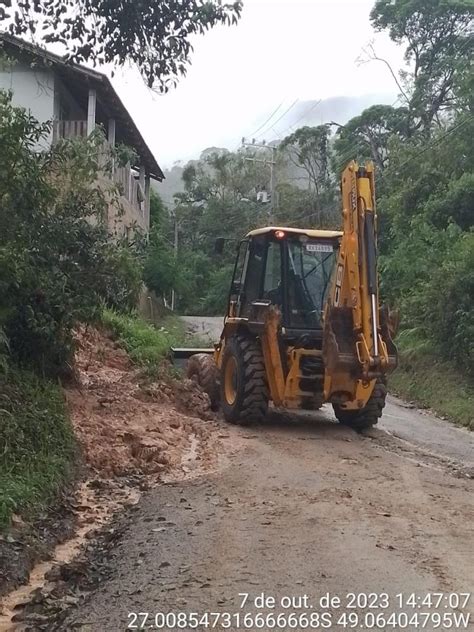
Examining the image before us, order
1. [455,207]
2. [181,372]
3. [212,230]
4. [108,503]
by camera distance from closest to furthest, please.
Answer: [108,503]
[181,372]
[455,207]
[212,230]

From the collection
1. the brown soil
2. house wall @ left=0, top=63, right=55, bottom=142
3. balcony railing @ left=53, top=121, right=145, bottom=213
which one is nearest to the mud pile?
the brown soil

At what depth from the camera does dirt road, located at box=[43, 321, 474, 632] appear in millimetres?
4426

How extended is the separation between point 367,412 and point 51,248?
484cm

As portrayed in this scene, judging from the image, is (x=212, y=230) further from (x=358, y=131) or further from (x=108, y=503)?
(x=108, y=503)

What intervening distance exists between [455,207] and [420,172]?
15.0 ft

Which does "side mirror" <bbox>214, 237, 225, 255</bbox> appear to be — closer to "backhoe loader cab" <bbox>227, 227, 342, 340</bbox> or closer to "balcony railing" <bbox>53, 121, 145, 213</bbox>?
"backhoe loader cab" <bbox>227, 227, 342, 340</bbox>

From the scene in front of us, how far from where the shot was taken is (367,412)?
10.9m

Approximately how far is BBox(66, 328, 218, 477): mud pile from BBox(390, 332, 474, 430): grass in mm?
4963

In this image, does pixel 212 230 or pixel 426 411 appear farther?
pixel 212 230

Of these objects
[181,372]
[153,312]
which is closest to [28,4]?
[181,372]

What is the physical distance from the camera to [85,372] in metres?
12.7

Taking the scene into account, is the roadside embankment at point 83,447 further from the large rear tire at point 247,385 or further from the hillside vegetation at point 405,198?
the hillside vegetation at point 405,198

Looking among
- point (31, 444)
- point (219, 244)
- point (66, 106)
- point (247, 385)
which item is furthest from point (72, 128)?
point (31, 444)

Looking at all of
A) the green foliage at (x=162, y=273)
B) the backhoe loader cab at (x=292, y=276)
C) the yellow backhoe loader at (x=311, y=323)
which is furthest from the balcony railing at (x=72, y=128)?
the backhoe loader cab at (x=292, y=276)
